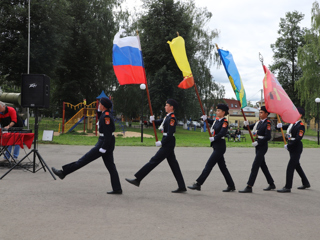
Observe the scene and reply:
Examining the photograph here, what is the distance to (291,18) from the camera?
47781 mm

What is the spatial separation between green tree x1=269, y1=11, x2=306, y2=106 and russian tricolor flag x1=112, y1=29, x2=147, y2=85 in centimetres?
4193

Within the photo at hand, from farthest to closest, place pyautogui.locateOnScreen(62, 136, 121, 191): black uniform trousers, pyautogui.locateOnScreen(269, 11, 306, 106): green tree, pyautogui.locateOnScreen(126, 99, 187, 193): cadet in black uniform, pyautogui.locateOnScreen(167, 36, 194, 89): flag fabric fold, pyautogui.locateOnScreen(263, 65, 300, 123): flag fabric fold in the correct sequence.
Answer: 1. pyautogui.locateOnScreen(269, 11, 306, 106): green tree
2. pyautogui.locateOnScreen(167, 36, 194, 89): flag fabric fold
3. pyautogui.locateOnScreen(263, 65, 300, 123): flag fabric fold
4. pyautogui.locateOnScreen(126, 99, 187, 193): cadet in black uniform
5. pyautogui.locateOnScreen(62, 136, 121, 191): black uniform trousers

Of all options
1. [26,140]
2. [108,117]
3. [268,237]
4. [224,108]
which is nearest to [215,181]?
[224,108]

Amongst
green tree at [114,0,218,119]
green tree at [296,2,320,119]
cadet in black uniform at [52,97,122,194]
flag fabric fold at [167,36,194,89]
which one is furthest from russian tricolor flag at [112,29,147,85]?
green tree at [296,2,320,119]

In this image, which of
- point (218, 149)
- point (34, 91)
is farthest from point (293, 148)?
point (34, 91)

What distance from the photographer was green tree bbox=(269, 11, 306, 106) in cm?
4675

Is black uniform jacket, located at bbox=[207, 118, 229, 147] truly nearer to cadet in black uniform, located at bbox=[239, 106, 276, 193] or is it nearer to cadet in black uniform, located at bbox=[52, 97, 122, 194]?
cadet in black uniform, located at bbox=[239, 106, 276, 193]

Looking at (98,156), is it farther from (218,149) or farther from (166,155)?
(218,149)

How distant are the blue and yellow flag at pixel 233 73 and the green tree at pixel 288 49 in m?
40.8

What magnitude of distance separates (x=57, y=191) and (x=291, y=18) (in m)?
48.5

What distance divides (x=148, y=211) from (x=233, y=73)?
176 inches

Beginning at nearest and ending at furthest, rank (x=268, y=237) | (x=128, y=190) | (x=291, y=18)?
(x=268, y=237) < (x=128, y=190) < (x=291, y=18)

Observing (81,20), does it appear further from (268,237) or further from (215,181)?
(268,237)

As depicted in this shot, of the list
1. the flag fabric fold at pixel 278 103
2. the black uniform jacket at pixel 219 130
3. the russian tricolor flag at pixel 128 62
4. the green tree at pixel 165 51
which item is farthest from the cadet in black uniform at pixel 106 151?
the green tree at pixel 165 51
